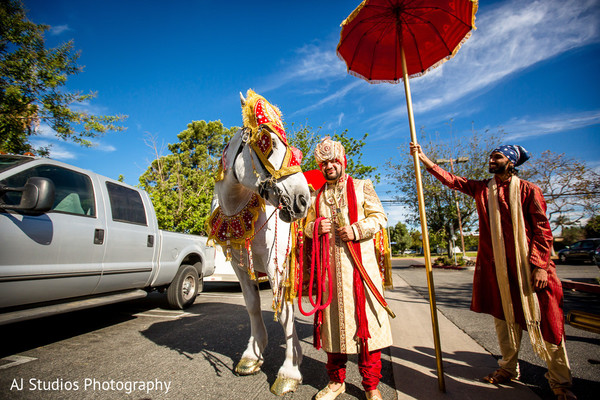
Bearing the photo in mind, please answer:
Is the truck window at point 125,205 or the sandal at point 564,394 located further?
the truck window at point 125,205

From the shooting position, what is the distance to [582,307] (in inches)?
192

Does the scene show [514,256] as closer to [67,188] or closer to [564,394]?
[564,394]

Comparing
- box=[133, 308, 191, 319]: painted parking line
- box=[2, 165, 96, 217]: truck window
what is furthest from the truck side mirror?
box=[133, 308, 191, 319]: painted parking line

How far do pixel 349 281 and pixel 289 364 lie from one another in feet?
2.96

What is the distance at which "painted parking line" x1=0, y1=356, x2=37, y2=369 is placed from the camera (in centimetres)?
253

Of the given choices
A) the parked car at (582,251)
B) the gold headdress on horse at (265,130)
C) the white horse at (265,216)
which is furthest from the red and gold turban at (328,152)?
the parked car at (582,251)

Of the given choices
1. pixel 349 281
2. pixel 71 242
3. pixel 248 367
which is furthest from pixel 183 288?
pixel 349 281

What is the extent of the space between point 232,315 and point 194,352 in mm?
1719

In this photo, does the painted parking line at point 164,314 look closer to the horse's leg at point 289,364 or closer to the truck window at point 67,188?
the truck window at point 67,188

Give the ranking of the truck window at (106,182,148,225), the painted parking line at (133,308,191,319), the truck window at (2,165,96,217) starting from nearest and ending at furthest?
the truck window at (2,165,96,217) → the truck window at (106,182,148,225) → the painted parking line at (133,308,191,319)

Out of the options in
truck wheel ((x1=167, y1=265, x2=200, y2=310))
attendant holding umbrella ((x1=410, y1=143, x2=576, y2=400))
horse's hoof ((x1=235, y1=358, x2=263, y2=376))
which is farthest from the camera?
truck wheel ((x1=167, y1=265, x2=200, y2=310))

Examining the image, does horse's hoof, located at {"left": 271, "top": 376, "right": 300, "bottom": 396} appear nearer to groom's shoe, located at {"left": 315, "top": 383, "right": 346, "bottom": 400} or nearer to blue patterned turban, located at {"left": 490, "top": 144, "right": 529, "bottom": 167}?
groom's shoe, located at {"left": 315, "top": 383, "right": 346, "bottom": 400}

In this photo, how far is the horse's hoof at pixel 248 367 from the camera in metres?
2.41

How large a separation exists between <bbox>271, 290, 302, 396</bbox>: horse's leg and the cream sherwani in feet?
1.22
